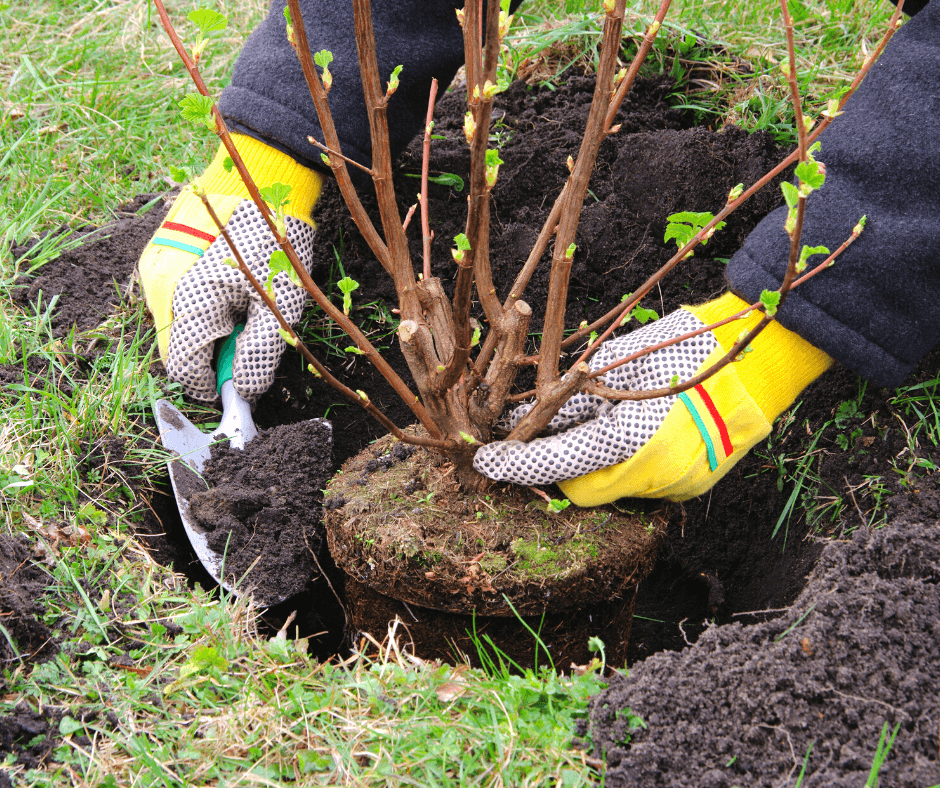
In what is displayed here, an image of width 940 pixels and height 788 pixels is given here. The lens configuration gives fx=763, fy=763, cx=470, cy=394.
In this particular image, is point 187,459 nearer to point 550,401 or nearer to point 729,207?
point 550,401

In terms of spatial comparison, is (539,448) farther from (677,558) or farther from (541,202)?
(541,202)

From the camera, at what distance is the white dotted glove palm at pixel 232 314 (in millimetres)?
1870

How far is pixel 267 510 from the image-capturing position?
178 cm

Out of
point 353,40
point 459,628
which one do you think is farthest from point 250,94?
point 459,628

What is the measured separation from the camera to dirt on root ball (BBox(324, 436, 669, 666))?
1475 millimetres

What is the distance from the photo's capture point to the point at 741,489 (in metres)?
2.01

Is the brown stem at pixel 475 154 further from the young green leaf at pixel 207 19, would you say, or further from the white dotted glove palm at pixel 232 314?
the white dotted glove palm at pixel 232 314

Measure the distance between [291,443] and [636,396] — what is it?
3.04 ft

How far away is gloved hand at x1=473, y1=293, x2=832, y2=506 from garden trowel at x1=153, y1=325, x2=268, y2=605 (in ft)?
2.38

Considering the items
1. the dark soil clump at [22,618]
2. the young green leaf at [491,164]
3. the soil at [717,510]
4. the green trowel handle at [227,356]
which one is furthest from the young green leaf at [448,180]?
the dark soil clump at [22,618]

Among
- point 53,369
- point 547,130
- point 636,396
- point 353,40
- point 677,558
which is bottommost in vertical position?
point 677,558

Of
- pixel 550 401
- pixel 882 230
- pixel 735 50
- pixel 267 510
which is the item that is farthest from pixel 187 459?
pixel 735 50

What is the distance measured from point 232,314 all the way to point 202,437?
33cm

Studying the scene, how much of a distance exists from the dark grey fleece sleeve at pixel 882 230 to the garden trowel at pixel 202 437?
1280 millimetres
